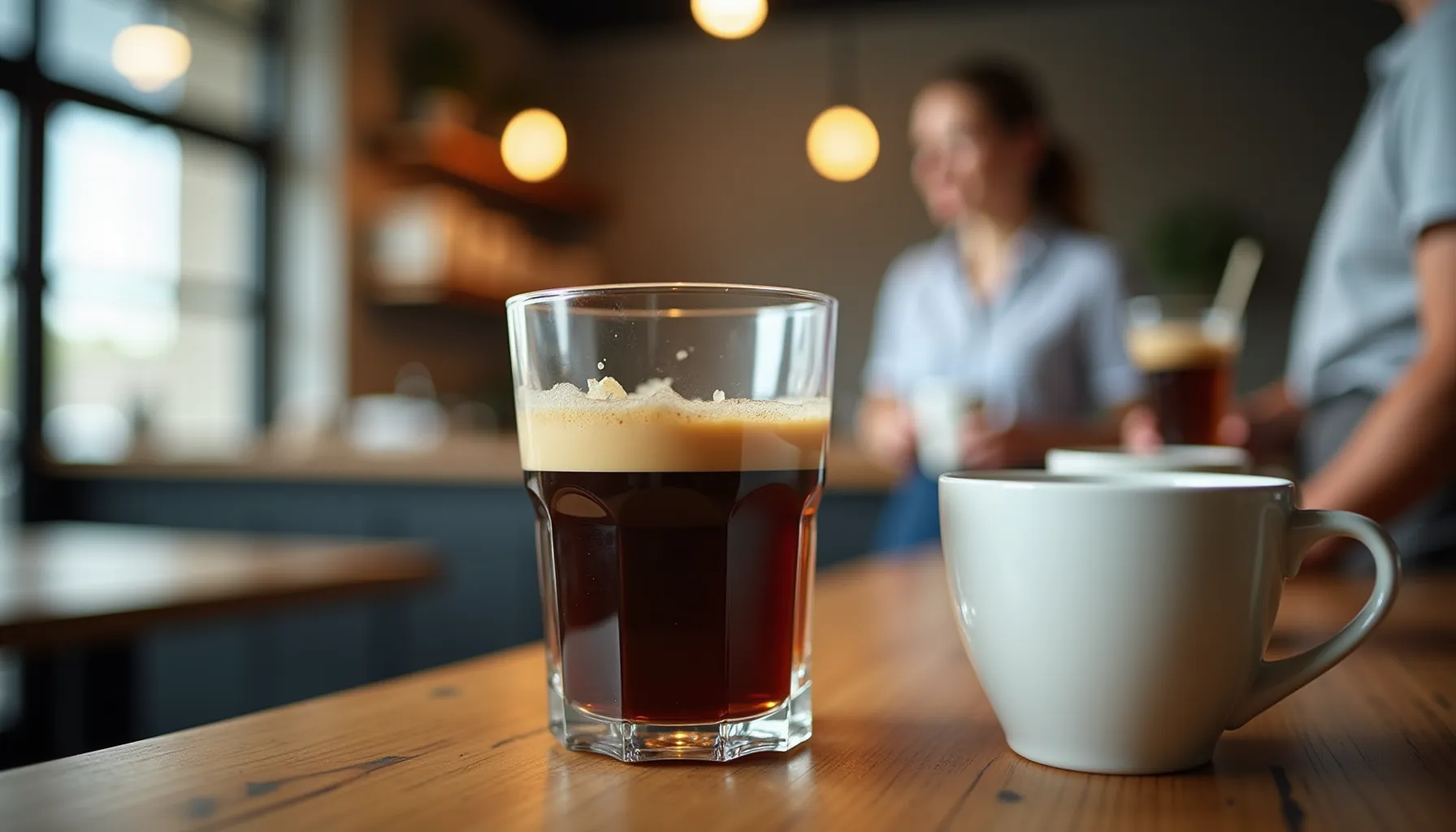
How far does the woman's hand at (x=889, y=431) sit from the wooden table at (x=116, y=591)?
2.85 ft

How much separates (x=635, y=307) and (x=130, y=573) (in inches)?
57.1

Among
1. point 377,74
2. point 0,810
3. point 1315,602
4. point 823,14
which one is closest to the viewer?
point 0,810

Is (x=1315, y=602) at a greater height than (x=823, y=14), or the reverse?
(x=823, y=14)

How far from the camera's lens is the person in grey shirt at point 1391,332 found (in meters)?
1.00

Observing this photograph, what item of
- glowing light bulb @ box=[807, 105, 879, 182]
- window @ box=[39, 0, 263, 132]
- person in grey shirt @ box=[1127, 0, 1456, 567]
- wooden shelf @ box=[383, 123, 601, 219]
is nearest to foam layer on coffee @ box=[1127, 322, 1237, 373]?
person in grey shirt @ box=[1127, 0, 1456, 567]

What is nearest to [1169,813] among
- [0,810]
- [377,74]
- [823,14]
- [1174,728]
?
[1174,728]

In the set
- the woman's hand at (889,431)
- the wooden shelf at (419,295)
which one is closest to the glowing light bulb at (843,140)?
the wooden shelf at (419,295)

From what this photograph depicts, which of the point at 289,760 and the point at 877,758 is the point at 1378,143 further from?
the point at 289,760

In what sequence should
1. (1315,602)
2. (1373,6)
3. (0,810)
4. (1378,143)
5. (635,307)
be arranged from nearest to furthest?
1. (0,810)
2. (635,307)
3. (1315,602)
4. (1378,143)
5. (1373,6)

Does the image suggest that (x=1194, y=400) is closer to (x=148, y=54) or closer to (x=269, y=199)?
(x=148, y=54)

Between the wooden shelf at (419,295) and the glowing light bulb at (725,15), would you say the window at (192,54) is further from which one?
the glowing light bulb at (725,15)

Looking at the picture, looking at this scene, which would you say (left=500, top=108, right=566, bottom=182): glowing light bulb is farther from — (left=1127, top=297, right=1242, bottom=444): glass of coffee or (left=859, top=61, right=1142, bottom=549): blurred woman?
(left=1127, top=297, right=1242, bottom=444): glass of coffee

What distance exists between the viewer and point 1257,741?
1.73 feet

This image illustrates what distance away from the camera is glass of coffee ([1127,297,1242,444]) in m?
1.29
